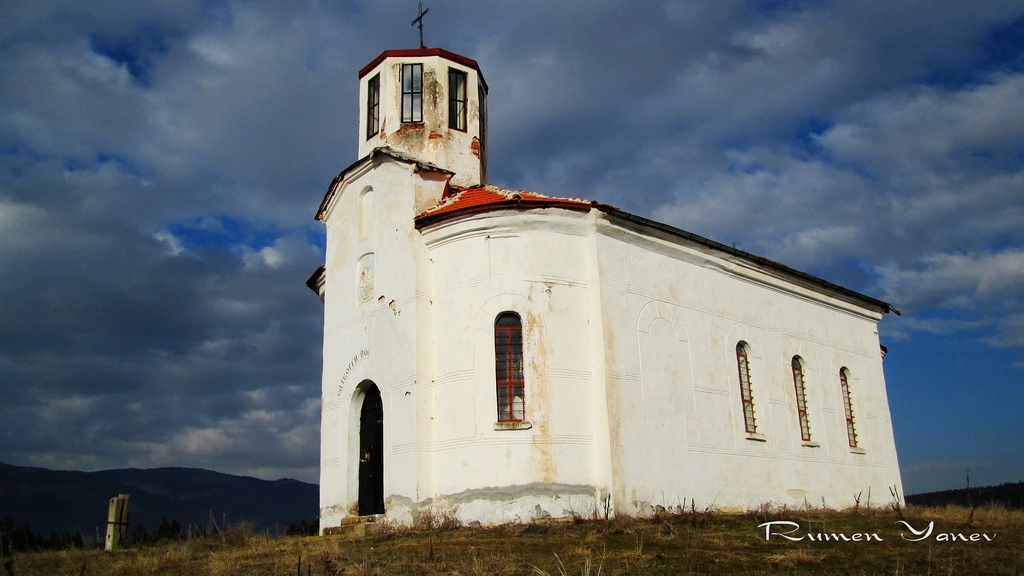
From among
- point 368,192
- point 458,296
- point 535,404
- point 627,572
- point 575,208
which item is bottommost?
point 627,572

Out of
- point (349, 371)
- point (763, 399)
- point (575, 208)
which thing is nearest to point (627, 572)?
point (575, 208)

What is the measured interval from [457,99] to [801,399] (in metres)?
12.7

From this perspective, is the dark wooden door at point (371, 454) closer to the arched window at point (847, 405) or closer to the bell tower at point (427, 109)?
the bell tower at point (427, 109)

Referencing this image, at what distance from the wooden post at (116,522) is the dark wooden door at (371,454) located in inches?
191

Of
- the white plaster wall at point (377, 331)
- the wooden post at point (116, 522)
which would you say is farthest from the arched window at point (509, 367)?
the wooden post at point (116, 522)

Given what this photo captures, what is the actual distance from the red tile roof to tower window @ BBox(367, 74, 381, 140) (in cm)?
409

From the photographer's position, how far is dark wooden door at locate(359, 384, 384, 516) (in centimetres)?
1789

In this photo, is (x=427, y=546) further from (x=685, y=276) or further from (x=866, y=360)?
(x=866, y=360)

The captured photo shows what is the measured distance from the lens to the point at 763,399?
826 inches

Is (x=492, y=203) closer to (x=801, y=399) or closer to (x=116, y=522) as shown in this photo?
(x=116, y=522)

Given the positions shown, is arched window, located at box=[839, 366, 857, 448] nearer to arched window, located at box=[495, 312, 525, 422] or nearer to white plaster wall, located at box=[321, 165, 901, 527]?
white plaster wall, located at box=[321, 165, 901, 527]

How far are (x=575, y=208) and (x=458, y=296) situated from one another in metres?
3.12

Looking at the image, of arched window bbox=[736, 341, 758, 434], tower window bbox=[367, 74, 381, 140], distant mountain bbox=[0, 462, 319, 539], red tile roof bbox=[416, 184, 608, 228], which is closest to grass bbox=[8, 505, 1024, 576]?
arched window bbox=[736, 341, 758, 434]

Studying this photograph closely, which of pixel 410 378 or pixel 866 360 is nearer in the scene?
pixel 410 378
